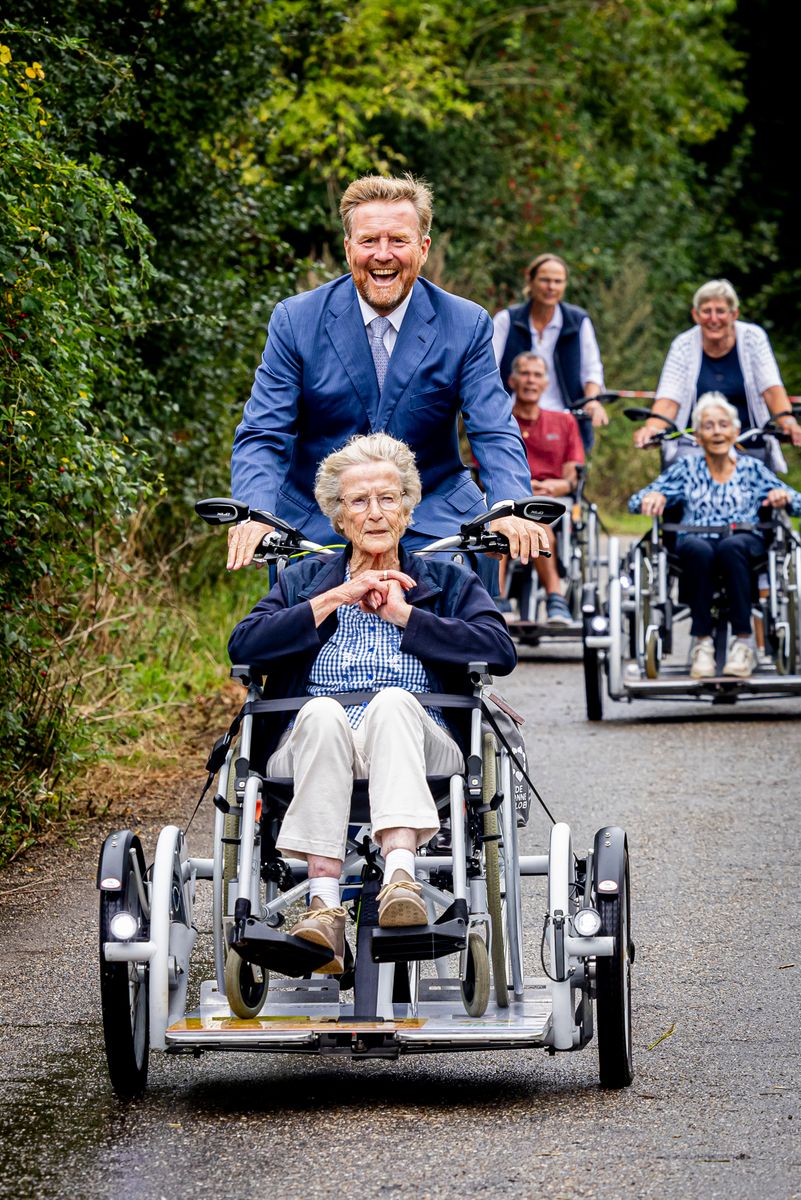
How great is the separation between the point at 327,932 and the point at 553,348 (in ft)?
33.1

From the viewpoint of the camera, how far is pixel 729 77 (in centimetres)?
3800

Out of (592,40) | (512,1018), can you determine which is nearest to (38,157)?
(512,1018)

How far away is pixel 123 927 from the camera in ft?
15.9

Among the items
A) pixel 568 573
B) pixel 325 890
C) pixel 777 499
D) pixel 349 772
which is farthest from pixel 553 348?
pixel 325 890

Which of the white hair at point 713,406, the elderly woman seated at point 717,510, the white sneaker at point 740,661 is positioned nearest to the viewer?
the white sneaker at point 740,661

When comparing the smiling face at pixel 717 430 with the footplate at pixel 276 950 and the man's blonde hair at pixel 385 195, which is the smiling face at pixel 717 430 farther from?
the footplate at pixel 276 950

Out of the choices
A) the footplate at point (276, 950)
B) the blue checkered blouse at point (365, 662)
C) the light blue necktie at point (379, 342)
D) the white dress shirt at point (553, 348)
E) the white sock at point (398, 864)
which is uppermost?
the white dress shirt at point (553, 348)

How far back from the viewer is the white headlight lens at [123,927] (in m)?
4.83

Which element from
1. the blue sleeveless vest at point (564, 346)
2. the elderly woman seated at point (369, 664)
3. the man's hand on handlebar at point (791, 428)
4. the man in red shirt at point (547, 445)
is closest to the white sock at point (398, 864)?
the elderly woman seated at point (369, 664)

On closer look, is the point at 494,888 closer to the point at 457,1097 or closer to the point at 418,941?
the point at 418,941

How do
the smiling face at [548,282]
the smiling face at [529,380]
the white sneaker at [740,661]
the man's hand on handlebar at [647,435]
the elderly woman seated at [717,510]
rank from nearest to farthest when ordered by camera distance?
1. the white sneaker at [740,661]
2. the elderly woman seated at [717,510]
3. the man's hand on handlebar at [647,435]
4. the smiling face at [529,380]
5. the smiling face at [548,282]

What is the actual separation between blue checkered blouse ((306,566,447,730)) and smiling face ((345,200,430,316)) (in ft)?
3.76

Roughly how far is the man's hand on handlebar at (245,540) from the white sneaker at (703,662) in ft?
20.0

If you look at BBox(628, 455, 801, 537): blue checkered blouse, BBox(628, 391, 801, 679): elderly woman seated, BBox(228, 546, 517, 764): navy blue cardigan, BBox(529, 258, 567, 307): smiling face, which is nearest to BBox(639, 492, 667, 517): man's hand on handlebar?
BBox(628, 391, 801, 679): elderly woman seated
